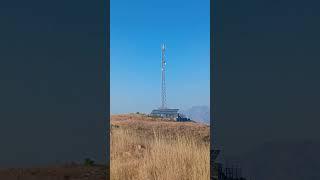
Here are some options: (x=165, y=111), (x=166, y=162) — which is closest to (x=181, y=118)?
(x=165, y=111)

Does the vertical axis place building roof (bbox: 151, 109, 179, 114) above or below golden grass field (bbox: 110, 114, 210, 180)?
above

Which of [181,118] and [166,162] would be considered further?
[181,118]

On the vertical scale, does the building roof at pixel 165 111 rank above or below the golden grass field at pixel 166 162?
above

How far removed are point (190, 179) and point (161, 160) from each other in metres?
0.74

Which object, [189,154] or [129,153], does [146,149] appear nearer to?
[129,153]

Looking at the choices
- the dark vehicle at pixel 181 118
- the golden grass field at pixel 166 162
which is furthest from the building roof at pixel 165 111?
the golden grass field at pixel 166 162

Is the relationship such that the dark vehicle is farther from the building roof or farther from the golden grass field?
the golden grass field

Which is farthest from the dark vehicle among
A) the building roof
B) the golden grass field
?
the golden grass field

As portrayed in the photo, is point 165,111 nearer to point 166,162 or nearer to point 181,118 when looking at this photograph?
point 181,118

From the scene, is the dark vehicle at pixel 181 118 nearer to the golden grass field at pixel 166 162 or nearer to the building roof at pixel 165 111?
the building roof at pixel 165 111

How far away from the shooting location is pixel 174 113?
63.2 feet

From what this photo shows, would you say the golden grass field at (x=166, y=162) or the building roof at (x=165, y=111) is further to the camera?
the building roof at (x=165, y=111)
